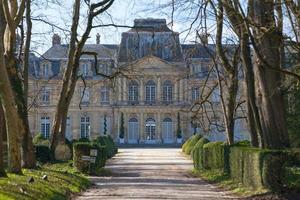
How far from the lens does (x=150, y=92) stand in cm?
7750

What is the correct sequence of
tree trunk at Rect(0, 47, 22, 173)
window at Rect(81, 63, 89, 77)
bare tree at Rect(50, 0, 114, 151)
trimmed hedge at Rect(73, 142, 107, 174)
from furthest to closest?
window at Rect(81, 63, 89, 77) → bare tree at Rect(50, 0, 114, 151) → trimmed hedge at Rect(73, 142, 107, 174) → tree trunk at Rect(0, 47, 22, 173)

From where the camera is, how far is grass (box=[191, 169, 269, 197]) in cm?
1532

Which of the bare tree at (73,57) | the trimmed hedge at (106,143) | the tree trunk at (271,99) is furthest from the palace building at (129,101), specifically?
the tree trunk at (271,99)

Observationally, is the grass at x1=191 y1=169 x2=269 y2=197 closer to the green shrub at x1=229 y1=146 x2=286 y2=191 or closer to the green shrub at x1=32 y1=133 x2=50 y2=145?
Answer: the green shrub at x1=229 y1=146 x2=286 y2=191

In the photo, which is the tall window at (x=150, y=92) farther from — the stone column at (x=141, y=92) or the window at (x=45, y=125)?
the window at (x=45, y=125)

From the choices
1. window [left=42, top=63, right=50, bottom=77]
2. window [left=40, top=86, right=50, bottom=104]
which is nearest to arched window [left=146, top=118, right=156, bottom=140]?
window [left=40, top=86, right=50, bottom=104]

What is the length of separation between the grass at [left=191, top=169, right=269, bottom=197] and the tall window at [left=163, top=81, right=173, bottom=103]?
51.0 metres

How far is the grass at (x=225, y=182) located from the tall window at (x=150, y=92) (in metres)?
51.3

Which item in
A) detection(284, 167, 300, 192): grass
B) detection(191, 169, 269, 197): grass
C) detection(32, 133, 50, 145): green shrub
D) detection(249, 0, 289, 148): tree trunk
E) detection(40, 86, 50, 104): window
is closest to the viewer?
detection(284, 167, 300, 192): grass

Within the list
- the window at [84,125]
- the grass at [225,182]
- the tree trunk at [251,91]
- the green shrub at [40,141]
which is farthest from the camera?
the window at [84,125]

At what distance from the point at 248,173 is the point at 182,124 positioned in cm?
Result: 5860

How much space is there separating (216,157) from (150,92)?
53618 mm

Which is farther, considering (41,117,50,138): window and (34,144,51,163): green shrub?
(41,117,50,138): window

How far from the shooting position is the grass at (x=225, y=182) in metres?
15.3
